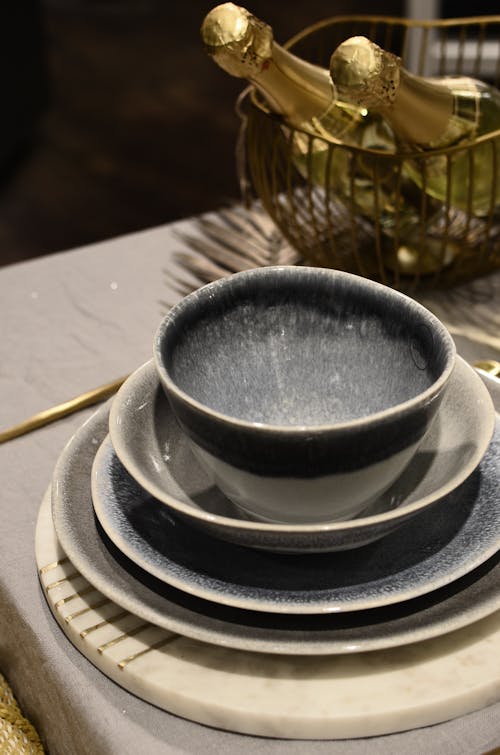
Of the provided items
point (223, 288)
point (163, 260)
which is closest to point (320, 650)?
point (223, 288)

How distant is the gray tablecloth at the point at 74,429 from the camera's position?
0.35 meters

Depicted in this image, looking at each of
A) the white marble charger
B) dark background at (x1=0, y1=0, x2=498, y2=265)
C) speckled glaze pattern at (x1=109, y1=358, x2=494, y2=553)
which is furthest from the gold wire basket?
dark background at (x1=0, y1=0, x2=498, y2=265)

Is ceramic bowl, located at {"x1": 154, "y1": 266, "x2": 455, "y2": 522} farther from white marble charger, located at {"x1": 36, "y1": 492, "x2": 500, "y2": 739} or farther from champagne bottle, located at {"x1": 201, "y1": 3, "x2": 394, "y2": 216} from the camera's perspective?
champagne bottle, located at {"x1": 201, "y1": 3, "x2": 394, "y2": 216}

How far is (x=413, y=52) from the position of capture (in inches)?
99.0

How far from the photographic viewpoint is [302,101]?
630 mm

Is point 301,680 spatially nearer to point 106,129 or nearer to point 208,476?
point 208,476

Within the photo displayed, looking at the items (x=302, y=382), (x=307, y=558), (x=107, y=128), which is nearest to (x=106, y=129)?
(x=107, y=128)

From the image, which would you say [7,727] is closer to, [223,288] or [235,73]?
[223,288]

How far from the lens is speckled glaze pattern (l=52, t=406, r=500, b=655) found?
35 cm

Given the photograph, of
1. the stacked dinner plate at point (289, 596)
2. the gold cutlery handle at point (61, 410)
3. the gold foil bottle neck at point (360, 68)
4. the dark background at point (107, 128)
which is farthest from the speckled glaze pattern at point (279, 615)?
the dark background at point (107, 128)

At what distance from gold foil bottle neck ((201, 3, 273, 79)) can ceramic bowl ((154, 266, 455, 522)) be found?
177 mm

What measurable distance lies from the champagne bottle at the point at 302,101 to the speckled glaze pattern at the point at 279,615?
0.31m

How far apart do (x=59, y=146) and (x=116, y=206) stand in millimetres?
488

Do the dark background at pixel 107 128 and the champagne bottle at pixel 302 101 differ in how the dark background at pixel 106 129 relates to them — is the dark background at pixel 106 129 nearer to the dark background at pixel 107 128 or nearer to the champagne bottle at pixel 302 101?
the dark background at pixel 107 128
